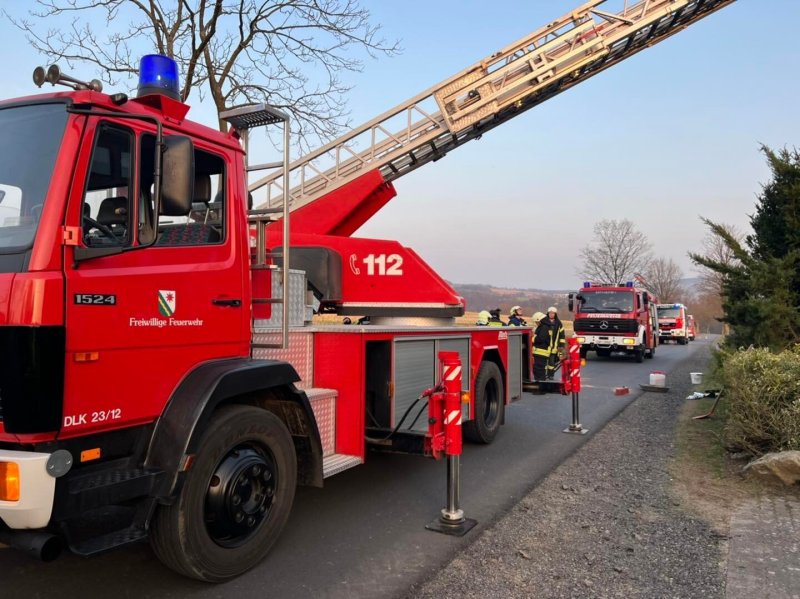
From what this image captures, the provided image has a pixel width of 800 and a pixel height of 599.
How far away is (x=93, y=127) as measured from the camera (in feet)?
9.71

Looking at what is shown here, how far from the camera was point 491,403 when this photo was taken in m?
7.39

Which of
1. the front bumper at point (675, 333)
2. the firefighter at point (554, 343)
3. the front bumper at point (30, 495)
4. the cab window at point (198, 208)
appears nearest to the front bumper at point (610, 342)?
the firefighter at point (554, 343)

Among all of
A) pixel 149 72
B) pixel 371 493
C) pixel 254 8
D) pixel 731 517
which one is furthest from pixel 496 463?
pixel 254 8

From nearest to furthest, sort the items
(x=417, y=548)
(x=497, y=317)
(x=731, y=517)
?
1. (x=417, y=548)
2. (x=731, y=517)
3. (x=497, y=317)

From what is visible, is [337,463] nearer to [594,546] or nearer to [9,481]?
[594,546]

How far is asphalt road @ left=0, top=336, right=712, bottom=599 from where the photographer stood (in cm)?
339

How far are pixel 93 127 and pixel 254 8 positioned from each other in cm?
Answer: 942

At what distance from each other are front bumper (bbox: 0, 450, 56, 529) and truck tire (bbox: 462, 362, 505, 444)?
486 centimetres

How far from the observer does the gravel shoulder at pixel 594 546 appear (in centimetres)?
349

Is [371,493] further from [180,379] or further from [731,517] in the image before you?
[731,517]

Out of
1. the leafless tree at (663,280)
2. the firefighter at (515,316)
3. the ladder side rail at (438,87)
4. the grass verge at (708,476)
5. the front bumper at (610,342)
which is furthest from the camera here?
the leafless tree at (663,280)

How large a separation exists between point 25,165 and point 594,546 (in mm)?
4185

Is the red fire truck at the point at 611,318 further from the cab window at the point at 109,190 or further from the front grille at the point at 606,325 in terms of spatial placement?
the cab window at the point at 109,190

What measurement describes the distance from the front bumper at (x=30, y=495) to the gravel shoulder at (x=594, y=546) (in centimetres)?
198
